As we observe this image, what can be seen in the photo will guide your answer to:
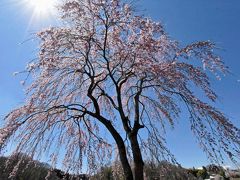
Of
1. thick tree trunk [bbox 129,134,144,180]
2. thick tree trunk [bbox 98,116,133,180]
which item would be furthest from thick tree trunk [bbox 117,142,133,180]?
thick tree trunk [bbox 129,134,144,180]

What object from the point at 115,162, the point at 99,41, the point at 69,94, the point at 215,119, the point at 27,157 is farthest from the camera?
the point at 115,162

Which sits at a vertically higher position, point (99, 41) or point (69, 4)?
point (69, 4)

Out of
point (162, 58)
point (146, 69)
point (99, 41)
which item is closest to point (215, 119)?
point (146, 69)

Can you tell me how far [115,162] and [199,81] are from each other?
3.80m

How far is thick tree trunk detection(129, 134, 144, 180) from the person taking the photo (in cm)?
667

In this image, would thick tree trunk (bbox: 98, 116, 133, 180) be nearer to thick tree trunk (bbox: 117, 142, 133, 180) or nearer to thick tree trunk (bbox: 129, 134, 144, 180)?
thick tree trunk (bbox: 117, 142, 133, 180)

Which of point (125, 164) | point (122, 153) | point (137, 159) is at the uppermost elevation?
point (122, 153)

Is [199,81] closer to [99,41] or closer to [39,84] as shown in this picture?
[99,41]

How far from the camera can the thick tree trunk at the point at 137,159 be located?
6668 millimetres

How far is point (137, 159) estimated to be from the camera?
6.89m

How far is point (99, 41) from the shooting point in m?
7.48

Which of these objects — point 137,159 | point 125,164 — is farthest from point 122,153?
point 137,159

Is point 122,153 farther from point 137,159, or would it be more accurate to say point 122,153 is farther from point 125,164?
point 137,159

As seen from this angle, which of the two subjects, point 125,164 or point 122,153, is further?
point 122,153
